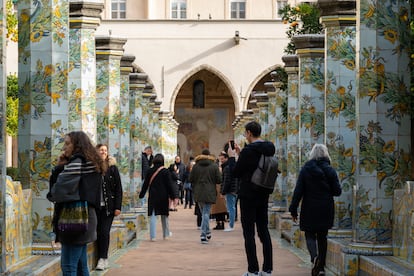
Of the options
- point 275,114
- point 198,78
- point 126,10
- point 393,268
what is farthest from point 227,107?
point 393,268

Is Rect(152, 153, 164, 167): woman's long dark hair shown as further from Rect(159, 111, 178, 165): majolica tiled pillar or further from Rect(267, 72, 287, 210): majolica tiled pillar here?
Rect(159, 111, 178, 165): majolica tiled pillar

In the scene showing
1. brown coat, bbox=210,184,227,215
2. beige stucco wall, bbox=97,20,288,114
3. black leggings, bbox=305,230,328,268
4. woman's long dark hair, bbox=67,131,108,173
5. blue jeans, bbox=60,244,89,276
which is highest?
beige stucco wall, bbox=97,20,288,114

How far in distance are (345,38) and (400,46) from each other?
389cm

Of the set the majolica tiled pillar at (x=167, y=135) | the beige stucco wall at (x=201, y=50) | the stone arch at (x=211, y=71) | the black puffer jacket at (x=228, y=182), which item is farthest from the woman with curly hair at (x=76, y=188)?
the stone arch at (x=211, y=71)

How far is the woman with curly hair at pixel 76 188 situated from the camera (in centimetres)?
984

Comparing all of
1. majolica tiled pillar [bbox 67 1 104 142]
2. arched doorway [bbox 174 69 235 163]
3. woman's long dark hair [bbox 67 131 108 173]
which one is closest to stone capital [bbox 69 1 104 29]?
majolica tiled pillar [bbox 67 1 104 142]

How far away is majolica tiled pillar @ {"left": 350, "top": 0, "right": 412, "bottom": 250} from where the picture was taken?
1284 cm

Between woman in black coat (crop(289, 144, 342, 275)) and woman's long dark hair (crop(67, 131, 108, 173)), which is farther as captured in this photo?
woman in black coat (crop(289, 144, 342, 275))

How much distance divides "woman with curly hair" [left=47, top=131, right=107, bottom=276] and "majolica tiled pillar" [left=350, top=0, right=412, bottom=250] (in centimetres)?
410

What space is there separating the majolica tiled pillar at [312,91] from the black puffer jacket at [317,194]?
624 centimetres

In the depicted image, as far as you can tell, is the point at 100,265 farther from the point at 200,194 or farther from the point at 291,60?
the point at 291,60

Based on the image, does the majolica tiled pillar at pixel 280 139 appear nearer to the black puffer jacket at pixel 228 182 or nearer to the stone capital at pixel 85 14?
the black puffer jacket at pixel 228 182

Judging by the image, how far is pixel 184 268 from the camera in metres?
15.6

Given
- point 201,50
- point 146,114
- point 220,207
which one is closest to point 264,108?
point 146,114
